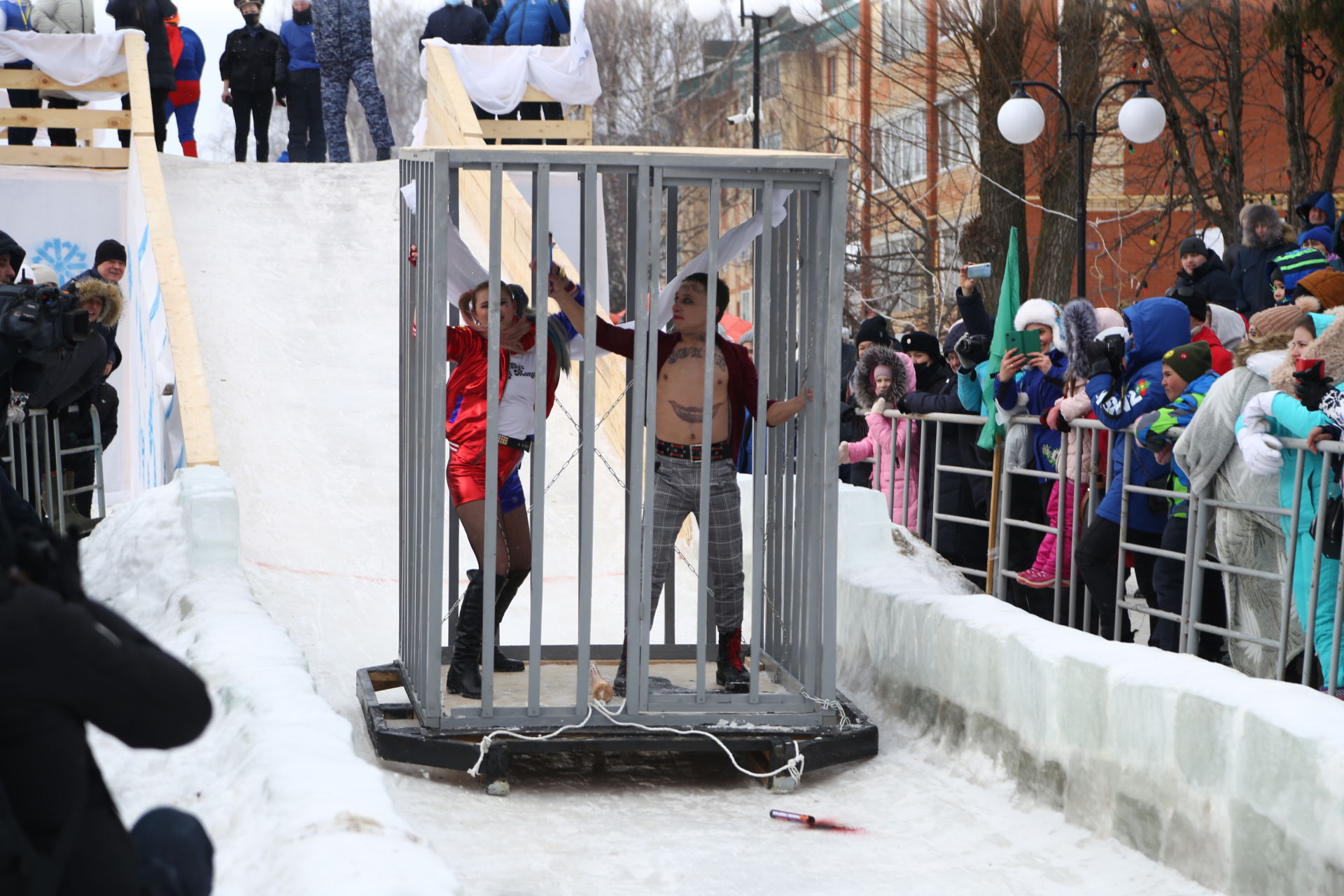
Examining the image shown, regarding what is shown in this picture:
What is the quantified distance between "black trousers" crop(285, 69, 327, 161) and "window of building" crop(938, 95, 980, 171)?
23.3ft

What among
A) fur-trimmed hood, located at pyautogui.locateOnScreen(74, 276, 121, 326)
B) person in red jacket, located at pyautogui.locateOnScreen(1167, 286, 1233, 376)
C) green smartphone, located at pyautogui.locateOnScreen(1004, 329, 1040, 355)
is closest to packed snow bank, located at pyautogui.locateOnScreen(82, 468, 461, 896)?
fur-trimmed hood, located at pyautogui.locateOnScreen(74, 276, 121, 326)

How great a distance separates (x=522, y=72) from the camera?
1566cm

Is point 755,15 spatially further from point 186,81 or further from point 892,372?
point 892,372

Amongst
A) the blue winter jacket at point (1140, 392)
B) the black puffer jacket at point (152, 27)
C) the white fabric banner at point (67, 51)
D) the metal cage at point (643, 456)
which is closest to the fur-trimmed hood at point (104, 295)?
the metal cage at point (643, 456)

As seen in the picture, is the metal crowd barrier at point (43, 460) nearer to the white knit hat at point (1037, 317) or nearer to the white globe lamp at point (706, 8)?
the white knit hat at point (1037, 317)

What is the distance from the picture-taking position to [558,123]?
15.9m

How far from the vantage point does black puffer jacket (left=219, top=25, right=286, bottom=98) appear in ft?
48.9

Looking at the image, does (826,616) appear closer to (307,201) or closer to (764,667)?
(764,667)

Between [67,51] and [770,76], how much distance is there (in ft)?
76.1

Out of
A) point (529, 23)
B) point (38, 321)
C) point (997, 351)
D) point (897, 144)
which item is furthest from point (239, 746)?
point (897, 144)

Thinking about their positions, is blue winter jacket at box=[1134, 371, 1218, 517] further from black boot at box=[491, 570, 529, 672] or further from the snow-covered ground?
black boot at box=[491, 570, 529, 672]

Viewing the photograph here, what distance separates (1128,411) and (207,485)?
12.9ft

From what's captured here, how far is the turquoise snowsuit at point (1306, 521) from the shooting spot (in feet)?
17.0

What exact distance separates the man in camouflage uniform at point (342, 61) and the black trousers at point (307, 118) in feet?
0.61
